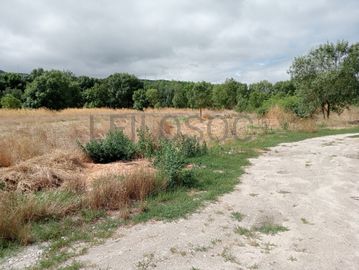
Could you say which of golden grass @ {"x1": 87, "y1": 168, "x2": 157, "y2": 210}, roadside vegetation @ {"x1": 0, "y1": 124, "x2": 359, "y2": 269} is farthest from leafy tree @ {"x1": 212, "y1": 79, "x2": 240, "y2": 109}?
golden grass @ {"x1": 87, "y1": 168, "x2": 157, "y2": 210}

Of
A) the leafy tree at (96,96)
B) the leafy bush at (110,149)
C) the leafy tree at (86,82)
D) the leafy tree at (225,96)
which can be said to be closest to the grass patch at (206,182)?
the leafy bush at (110,149)

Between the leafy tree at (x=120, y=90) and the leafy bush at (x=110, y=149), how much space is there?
45461 mm

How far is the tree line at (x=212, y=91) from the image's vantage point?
20.2m

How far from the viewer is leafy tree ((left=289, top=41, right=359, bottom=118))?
65.4ft

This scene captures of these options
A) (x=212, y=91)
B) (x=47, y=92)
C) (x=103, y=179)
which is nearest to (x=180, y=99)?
(x=212, y=91)

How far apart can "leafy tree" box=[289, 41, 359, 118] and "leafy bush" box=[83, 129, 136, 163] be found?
1629 centimetres

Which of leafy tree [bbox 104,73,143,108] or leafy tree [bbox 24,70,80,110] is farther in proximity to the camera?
leafy tree [bbox 104,73,143,108]

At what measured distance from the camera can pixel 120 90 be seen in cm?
5284

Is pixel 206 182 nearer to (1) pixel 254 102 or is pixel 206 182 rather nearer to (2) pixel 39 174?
(2) pixel 39 174

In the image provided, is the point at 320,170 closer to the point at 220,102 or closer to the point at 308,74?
the point at 308,74

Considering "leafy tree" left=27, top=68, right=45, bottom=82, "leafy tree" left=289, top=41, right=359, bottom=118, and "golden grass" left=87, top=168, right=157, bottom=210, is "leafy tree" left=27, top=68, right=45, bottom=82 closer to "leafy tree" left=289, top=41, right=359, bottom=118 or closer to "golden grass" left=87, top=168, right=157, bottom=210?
"leafy tree" left=289, top=41, right=359, bottom=118

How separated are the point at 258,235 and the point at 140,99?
46852 mm

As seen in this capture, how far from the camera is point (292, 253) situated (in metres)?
3.47

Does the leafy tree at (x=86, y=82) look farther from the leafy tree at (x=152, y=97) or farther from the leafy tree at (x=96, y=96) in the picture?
the leafy tree at (x=152, y=97)
